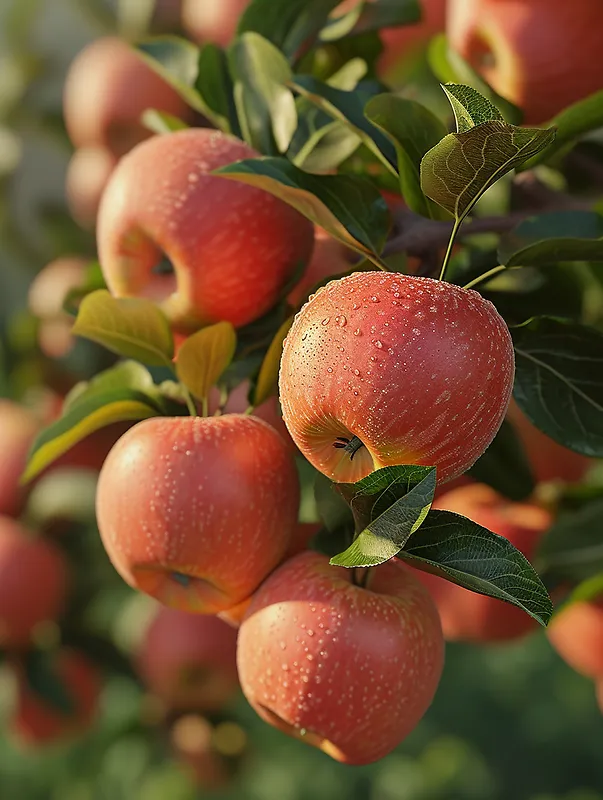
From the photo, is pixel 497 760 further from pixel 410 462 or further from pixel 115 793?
pixel 410 462

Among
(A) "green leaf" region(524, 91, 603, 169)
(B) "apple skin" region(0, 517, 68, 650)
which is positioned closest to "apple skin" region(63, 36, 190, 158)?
(B) "apple skin" region(0, 517, 68, 650)

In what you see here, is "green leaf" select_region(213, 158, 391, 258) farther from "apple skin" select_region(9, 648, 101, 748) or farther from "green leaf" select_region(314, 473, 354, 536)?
"apple skin" select_region(9, 648, 101, 748)

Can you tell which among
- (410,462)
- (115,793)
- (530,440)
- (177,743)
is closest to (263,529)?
(410,462)

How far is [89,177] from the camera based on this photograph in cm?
116

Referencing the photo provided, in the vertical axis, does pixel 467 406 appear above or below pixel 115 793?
above

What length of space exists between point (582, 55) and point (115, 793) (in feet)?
4.88

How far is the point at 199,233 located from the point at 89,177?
0.62m

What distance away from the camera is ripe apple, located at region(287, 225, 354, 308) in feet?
2.17

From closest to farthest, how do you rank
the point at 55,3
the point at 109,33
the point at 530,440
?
the point at 530,440
the point at 109,33
the point at 55,3

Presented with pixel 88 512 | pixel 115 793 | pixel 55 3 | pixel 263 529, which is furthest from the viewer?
pixel 115 793

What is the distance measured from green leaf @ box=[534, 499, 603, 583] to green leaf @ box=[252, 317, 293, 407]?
272 millimetres

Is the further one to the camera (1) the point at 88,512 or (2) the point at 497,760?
(2) the point at 497,760

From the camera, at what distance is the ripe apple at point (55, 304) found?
47.5 inches

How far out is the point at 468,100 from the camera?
43cm
